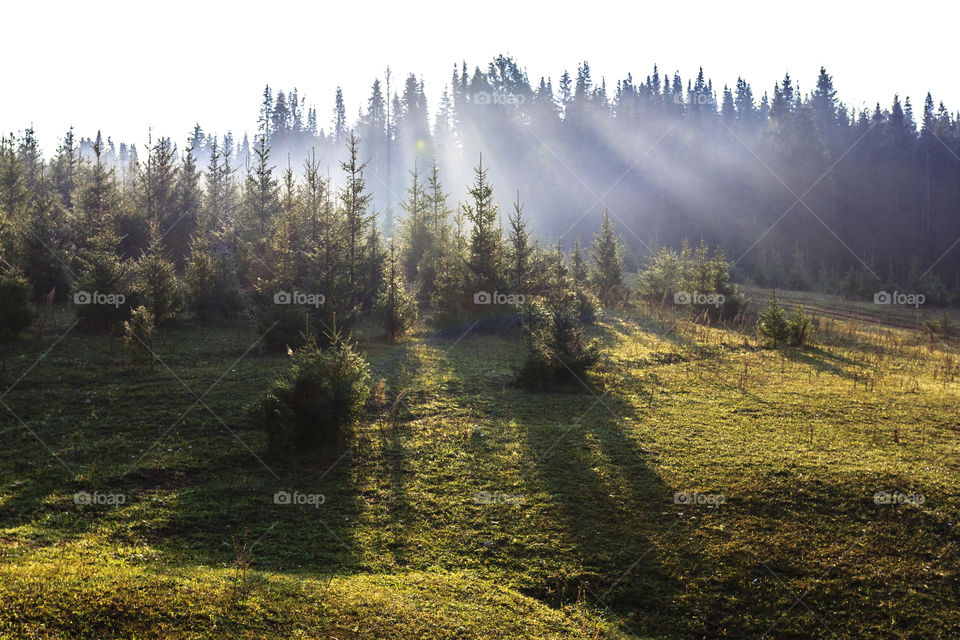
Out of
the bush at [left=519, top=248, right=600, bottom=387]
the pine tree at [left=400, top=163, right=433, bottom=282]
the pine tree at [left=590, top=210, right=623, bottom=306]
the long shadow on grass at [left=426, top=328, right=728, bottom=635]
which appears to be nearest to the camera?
the long shadow on grass at [left=426, top=328, right=728, bottom=635]

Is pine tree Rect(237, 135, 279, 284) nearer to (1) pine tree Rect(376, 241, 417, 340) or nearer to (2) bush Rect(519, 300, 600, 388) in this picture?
(1) pine tree Rect(376, 241, 417, 340)

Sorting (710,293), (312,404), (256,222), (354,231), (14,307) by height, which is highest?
(256,222)

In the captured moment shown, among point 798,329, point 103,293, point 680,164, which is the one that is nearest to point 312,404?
point 103,293

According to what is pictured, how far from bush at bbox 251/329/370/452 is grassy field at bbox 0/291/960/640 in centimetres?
53

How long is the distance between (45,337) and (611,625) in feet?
62.1

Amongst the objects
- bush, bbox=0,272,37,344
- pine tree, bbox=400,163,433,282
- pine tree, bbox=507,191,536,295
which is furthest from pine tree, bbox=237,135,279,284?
pine tree, bbox=507,191,536,295

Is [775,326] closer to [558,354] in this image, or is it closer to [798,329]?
[798,329]

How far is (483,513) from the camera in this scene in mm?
8938

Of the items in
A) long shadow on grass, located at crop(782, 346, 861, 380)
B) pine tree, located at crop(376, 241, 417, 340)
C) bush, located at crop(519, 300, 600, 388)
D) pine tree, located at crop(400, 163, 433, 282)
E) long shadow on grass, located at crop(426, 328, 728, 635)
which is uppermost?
pine tree, located at crop(400, 163, 433, 282)

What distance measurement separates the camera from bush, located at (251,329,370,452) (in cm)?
1083

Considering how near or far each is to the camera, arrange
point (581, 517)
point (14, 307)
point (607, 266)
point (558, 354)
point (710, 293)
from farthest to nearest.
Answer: point (607, 266) < point (710, 293) < point (14, 307) < point (558, 354) < point (581, 517)

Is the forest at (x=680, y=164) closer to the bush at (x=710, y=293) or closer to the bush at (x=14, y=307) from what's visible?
the bush at (x=710, y=293)

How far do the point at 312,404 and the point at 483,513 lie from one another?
13.5 feet

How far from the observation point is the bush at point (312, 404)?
10.8 m
